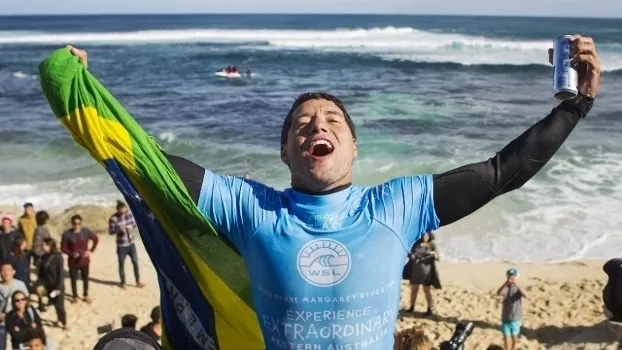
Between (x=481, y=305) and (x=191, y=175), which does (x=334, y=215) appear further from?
(x=481, y=305)

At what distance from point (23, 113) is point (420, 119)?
1585cm

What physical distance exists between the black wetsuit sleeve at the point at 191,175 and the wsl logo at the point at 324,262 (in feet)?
1.32

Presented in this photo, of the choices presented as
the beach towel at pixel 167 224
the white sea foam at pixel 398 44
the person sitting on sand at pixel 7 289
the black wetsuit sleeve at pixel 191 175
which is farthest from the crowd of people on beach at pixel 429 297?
the white sea foam at pixel 398 44

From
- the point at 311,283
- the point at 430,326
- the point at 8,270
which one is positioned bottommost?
the point at 430,326

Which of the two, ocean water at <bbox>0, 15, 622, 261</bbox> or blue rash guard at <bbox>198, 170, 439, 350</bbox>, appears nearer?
blue rash guard at <bbox>198, 170, 439, 350</bbox>

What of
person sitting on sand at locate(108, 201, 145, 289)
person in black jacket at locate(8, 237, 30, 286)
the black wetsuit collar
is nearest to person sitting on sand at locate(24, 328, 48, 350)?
person in black jacket at locate(8, 237, 30, 286)

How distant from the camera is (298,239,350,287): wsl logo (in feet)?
6.39

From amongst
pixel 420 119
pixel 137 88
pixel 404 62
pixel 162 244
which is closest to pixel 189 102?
pixel 137 88

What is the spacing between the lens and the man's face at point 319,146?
2074 mm

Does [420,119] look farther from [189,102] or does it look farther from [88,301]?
[88,301]

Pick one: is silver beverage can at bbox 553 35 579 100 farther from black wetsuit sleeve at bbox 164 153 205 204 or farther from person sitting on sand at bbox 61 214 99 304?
person sitting on sand at bbox 61 214 99 304

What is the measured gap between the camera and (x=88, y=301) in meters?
9.42

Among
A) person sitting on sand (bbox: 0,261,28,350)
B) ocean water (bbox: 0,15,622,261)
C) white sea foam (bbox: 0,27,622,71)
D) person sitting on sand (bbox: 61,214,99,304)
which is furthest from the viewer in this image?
white sea foam (bbox: 0,27,622,71)

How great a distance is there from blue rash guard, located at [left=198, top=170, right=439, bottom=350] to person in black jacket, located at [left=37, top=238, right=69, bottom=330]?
6.81 meters
